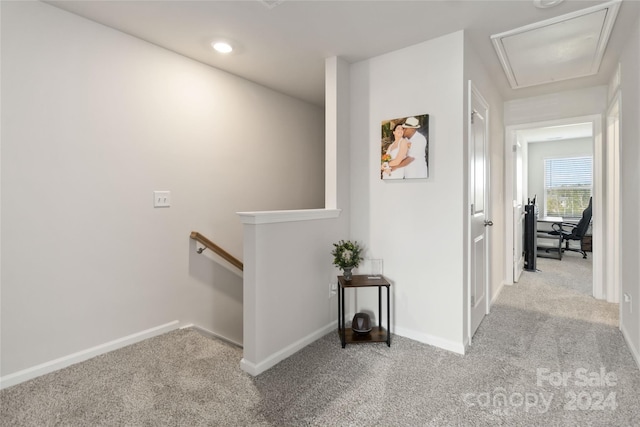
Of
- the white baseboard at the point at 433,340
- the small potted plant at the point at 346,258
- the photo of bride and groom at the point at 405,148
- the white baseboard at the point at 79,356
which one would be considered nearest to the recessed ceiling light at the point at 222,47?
the photo of bride and groom at the point at 405,148

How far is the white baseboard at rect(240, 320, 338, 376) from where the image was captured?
1999 mm

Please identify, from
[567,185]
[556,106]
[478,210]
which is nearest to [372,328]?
[478,210]

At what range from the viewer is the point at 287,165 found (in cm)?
375

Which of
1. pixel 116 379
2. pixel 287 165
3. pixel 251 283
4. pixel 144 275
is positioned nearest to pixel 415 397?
pixel 251 283

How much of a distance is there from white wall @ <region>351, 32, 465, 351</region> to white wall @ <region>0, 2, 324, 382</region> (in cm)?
127

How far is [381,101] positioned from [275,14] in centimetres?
105

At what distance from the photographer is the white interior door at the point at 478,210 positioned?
2457 millimetres

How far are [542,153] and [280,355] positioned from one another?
7.45m

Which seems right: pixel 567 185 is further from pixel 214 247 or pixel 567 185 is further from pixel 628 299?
pixel 214 247

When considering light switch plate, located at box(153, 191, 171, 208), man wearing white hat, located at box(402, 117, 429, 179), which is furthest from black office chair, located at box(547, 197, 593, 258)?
light switch plate, located at box(153, 191, 171, 208)

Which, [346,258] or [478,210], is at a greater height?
[478,210]

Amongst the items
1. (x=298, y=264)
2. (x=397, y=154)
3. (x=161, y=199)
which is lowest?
(x=298, y=264)

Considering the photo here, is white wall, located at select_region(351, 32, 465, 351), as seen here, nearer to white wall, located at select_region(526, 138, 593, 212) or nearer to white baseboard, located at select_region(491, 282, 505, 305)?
white baseboard, located at select_region(491, 282, 505, 305)

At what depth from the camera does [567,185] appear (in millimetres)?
6770
